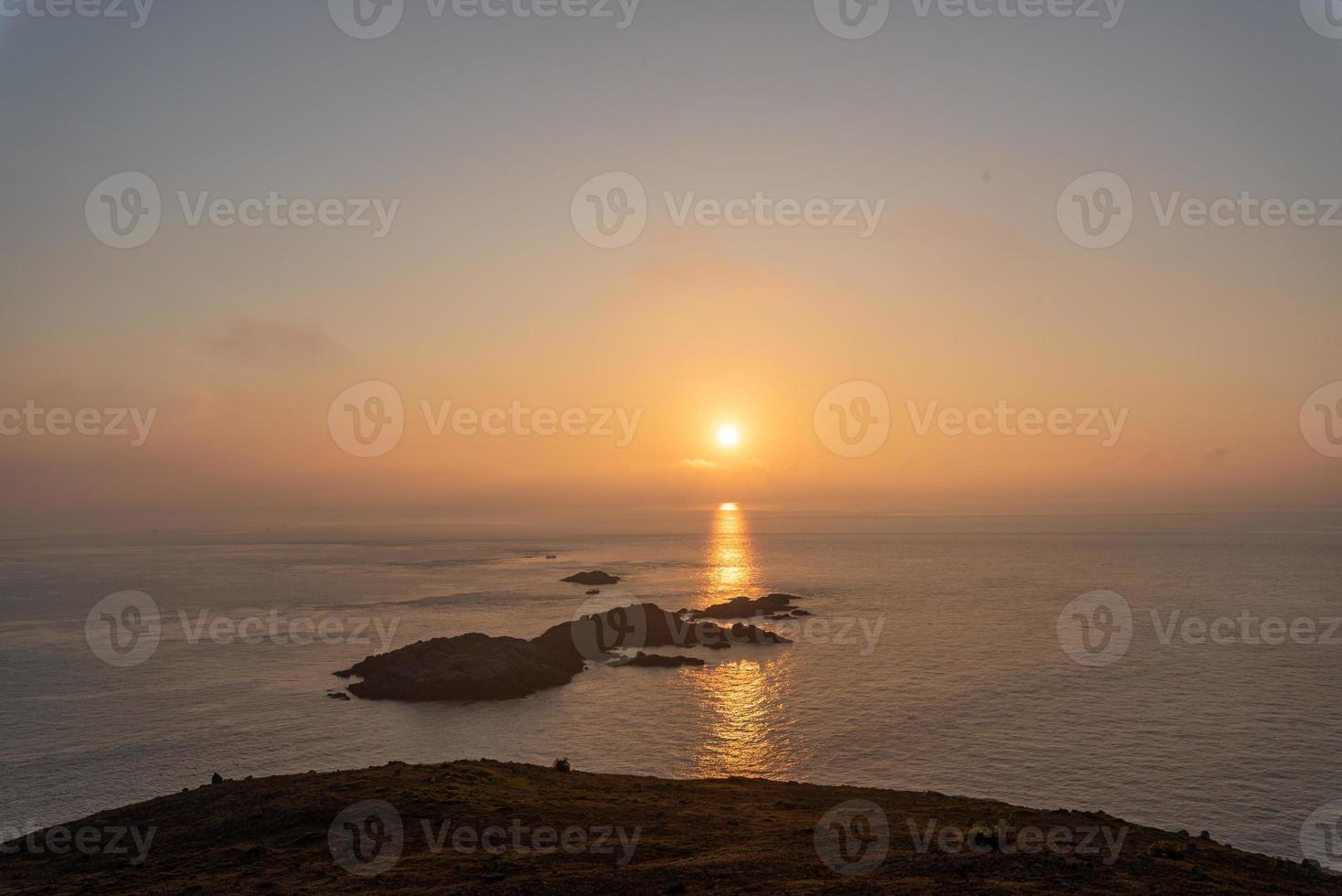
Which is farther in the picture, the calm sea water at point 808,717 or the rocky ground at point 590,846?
the calm sea water at point 808,717

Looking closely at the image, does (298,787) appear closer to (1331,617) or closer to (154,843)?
(154,843)

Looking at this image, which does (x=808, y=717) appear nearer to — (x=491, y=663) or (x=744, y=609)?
(x=491, y=663)

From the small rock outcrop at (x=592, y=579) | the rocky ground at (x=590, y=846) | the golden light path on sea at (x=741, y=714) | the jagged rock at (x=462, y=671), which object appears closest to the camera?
the rocky ground at (x=590, y=846)

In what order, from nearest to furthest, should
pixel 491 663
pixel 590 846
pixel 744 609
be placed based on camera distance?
pixel 590 846
pixel 491 663
pixel 744 609

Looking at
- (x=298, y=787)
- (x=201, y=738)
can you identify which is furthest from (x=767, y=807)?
(x=201, y=738)

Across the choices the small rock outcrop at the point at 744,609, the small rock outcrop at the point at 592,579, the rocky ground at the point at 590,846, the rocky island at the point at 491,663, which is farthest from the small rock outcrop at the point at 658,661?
the small rock outcrop at the point at 592,579

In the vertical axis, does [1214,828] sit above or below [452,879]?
below

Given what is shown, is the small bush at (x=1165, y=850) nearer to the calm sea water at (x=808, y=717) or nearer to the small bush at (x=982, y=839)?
the small bush at (x=982, y=839)

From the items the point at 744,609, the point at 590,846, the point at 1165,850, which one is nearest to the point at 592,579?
the point at 744,609
